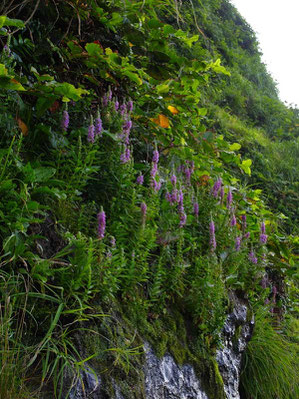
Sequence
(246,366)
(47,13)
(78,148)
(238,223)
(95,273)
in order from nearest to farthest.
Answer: (95,273)
(78,148)
(47,13)
(246,366)
(238,223)

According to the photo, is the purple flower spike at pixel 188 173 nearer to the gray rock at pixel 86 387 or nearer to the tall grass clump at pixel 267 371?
the tall grass clump at pixel 267 371

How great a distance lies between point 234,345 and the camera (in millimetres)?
2283

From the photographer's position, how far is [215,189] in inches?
99.7

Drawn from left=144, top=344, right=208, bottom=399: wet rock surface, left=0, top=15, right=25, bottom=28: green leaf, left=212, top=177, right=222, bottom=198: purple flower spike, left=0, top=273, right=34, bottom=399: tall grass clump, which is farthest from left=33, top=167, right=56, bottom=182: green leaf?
left=212, top=177, right=222, bottom=198: purple flower spike

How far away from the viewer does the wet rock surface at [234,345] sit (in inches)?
82.0

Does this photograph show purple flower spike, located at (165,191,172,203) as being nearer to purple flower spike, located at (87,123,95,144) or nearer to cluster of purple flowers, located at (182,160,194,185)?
cluster of purple flowers, located at (182,160,194,185)

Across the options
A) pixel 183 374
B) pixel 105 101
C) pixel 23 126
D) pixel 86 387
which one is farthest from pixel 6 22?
pixel 183 374

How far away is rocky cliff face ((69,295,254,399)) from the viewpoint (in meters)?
1.33

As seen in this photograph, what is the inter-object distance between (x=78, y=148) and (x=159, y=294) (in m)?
0.89

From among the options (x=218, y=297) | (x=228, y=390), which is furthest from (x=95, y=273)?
(x=228, y=390)

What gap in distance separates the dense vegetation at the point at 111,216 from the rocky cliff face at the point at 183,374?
0.20ft

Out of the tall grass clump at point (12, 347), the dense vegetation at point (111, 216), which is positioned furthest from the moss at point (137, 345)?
the tall grass clump at point (12, 347)

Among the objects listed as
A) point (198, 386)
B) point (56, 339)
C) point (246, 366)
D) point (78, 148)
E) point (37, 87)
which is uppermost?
point (37, 87)

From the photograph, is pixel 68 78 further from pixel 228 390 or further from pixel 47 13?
pixel 228 390
